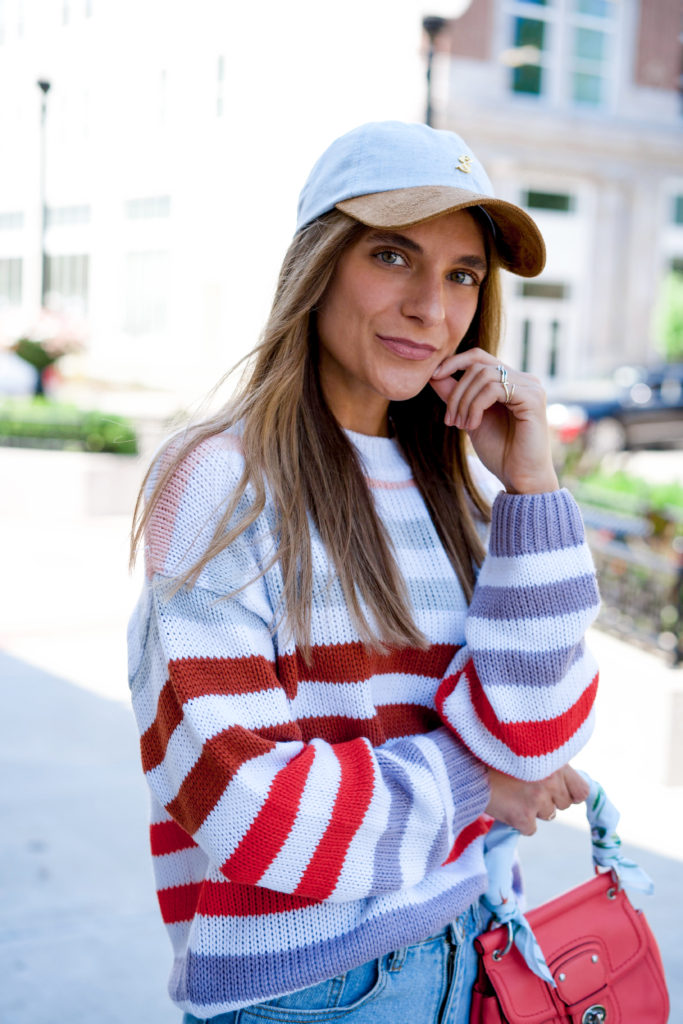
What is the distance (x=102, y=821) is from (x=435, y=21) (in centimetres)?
562

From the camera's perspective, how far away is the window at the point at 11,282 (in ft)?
95.2

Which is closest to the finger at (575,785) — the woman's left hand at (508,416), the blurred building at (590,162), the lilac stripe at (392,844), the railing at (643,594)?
the lilac stripe at (392,844)

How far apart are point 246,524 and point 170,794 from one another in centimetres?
40

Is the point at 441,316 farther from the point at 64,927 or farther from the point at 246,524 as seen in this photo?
the point at 64,927

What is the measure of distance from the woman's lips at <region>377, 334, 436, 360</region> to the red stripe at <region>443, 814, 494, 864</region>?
0.72 meters

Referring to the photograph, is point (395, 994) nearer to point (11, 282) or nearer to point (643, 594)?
point (643, 594)

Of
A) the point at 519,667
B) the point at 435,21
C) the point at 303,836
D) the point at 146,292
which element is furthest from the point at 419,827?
the point at 146,292

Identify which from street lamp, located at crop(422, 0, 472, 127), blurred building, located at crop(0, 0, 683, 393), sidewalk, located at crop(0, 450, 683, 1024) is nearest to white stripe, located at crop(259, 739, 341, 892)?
sidewalk, located at crop(0, 450, 683, 1024)

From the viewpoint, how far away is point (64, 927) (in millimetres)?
3172

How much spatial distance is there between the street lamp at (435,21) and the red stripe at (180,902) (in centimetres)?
551

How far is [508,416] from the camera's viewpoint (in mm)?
1745

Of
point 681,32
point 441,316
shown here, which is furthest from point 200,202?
point 441,316

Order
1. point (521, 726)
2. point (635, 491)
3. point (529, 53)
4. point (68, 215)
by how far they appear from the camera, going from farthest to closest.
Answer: point (68, 215) < point (529, 53) < point (635, 491) < point (521, 726)

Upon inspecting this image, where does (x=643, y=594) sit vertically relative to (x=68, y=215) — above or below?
below
